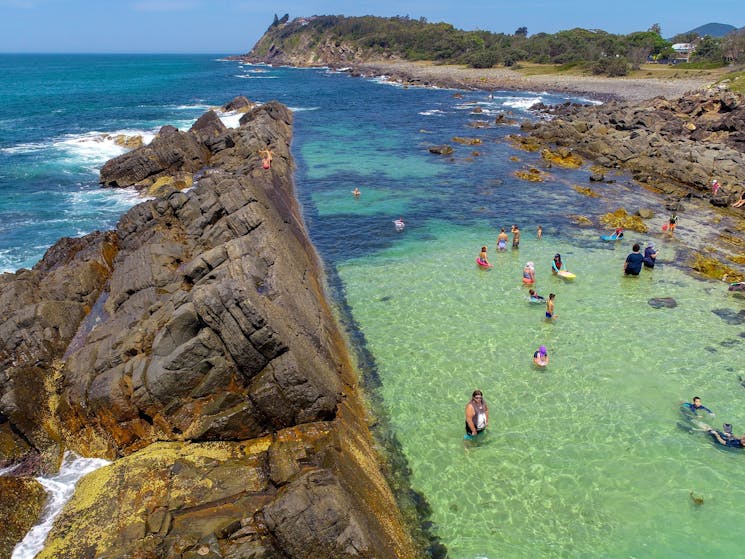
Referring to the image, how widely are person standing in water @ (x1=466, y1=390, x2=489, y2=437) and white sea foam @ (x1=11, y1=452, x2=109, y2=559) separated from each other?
34.7 ft

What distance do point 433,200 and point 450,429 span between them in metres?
25.9

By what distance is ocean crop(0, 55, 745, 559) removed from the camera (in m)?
12.7

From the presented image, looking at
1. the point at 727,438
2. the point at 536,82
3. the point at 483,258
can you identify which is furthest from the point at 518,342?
the point at 536,82

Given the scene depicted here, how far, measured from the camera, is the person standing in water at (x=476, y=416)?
14784mm

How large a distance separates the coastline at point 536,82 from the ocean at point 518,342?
64439 millimetres

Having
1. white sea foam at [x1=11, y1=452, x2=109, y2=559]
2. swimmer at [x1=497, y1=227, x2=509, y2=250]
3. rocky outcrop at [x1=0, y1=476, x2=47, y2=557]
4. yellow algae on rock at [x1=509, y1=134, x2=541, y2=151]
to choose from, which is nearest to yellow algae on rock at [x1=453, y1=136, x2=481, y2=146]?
yellow algae on rock at [x1=509, y1=134, x2=541, y2=151]

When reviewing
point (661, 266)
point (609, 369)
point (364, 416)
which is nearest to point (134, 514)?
point (364, 416)

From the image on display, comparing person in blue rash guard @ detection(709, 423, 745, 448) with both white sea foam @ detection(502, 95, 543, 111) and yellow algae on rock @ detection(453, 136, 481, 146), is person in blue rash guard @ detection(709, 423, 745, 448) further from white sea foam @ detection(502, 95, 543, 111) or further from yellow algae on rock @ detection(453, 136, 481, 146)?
white sea foam @ detection(502, 95, 543, 111)

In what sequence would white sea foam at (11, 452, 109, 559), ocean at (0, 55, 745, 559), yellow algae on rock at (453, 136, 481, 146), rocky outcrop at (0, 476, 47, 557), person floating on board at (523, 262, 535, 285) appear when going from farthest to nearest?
yellow algae on rock at (453, 136, 481, 146) → person floating on board at (523, 262, 535, 285) → ocean at (0, 55, 745, 559) → rocky outcrop at (0, 476, 47, 557) → white sea foam at (11, 452, 109, 559)

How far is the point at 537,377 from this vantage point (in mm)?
17797

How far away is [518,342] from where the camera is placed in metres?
19.9

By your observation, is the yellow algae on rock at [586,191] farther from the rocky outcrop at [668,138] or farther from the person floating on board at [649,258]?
the person floating on board at [649,258]

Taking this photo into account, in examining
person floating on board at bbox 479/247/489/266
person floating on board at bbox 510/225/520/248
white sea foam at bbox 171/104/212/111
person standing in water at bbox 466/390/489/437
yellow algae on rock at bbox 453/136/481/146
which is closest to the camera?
person standing in water at bbox 466/390/489/437

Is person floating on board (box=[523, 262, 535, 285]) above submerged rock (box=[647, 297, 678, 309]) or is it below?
above
